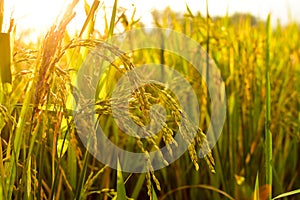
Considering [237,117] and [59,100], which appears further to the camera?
[237,117]

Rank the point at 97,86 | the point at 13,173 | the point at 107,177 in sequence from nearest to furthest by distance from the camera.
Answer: the point at 13,173 → the point at 97,86 → the point at 107,177

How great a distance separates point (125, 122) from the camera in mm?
795

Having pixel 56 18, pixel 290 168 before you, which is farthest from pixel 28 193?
pixel 290 168

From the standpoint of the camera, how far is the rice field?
0.78m

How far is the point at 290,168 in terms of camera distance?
1.83 metres

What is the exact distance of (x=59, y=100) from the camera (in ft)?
2.57

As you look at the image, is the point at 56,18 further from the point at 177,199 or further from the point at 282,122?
the point at 282,122

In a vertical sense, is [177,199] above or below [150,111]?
below

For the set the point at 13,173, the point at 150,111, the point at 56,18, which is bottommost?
the point at 13,173

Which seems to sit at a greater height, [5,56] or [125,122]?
[5,56]

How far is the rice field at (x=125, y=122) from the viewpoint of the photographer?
2.55 ft

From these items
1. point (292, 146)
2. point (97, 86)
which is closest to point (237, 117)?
point (292, 146)

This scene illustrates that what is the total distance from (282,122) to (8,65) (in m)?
1.26

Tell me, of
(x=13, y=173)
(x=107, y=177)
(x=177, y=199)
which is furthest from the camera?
(x=177, y=199)
